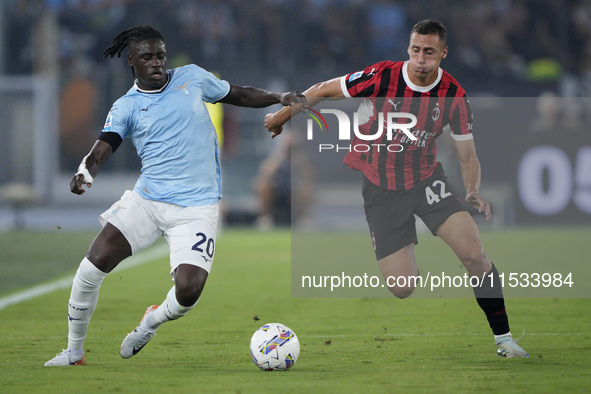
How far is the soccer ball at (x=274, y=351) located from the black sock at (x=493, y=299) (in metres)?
1.22

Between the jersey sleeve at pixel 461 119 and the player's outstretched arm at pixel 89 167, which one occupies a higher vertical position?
the jersey sleeve at pixel 461 119

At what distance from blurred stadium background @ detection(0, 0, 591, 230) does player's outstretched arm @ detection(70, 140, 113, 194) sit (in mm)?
13109

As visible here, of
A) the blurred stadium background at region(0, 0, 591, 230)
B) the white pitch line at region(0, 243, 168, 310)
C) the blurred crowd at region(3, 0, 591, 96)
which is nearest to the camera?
the white pitch line at region(0, 243, 168, 310)

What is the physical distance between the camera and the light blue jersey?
17.8 ft

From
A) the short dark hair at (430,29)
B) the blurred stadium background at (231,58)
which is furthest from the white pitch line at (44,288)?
the blurred stadium background at (231,58)

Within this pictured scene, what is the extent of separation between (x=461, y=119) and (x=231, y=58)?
47.9 feet

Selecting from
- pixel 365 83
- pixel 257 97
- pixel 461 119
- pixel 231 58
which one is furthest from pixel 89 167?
pixel 231 58

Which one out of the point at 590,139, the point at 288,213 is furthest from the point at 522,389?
the point at 288,213

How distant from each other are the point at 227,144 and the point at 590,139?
757cm

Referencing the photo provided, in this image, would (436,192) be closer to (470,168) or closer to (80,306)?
(470,168)

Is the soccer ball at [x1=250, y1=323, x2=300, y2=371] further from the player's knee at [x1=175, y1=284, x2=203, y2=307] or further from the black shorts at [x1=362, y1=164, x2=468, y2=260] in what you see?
the black shorts at [x1=362, y1=164, x2=468, y2=260]

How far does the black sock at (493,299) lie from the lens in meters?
5.61

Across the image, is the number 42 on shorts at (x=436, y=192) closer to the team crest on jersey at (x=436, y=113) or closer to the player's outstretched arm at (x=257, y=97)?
the team crest on jersey at (x=436, y=113)

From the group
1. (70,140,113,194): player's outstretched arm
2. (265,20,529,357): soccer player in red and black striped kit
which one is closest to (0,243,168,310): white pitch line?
(70,140,113,194): player's outstretched arm
